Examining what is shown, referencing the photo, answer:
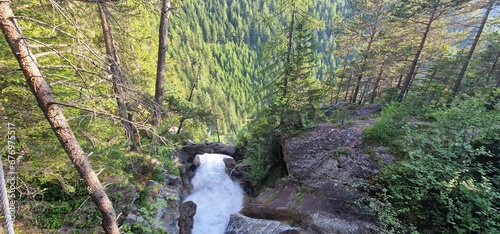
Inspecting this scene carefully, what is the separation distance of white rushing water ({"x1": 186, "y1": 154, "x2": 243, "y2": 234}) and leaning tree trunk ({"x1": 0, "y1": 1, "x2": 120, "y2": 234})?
6.75 m

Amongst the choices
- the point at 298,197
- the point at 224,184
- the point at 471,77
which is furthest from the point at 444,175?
the point at 471,77

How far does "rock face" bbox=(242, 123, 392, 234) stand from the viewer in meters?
6.80

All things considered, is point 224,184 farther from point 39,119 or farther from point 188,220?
point 39,119

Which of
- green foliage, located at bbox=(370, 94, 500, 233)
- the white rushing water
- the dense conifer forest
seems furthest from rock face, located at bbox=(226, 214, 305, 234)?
green foliage, located at bbox=(370, 94, 500, 233)

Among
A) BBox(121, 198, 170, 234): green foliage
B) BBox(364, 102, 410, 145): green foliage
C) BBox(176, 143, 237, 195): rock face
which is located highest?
BBox(364, 102, 410, 145): green foliage

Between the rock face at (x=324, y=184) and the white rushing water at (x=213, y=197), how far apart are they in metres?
2.08

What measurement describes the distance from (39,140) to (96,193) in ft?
8.44

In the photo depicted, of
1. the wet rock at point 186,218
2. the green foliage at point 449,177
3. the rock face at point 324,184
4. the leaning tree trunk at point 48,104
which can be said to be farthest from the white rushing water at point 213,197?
the green foliage at point 449,177

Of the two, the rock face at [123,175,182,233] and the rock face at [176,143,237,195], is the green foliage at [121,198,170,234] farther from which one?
the rock face at [176,143,237,195]

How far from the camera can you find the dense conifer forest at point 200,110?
3613 millimetres

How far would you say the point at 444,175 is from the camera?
16.7 ft

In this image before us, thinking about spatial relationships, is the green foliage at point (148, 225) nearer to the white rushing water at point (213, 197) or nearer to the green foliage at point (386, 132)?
the white rushing water at point (213, 197)

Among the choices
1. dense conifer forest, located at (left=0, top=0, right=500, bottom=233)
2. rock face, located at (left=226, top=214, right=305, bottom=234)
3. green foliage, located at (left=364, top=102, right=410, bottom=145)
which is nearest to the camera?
dense conifer forest, located at (left=0, top=0, right=500, bottom=233)

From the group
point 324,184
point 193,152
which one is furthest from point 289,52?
point 193,152
